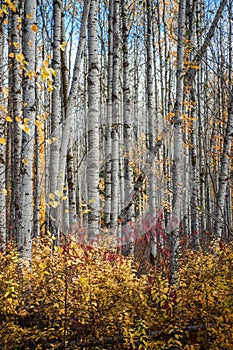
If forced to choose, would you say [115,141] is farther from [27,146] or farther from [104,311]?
[104,311]

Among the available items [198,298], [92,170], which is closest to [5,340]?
[198,298]

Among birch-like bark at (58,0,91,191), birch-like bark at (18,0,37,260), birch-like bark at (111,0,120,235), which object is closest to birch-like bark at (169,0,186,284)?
birch-like bark at (58,0,91,191)

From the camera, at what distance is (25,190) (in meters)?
4.82

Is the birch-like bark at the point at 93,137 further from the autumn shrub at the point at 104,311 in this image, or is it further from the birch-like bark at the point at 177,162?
the birch-like bark at the point at 177,162

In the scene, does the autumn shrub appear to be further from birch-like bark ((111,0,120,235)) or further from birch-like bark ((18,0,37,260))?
birch-like bark ((111,0,120,235))

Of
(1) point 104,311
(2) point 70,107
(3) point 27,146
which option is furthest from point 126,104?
(1) point 104,311

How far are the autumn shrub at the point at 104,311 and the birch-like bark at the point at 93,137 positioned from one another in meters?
0.99

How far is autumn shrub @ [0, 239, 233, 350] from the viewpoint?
12.9 ft

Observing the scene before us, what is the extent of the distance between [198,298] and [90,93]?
346 centimetres

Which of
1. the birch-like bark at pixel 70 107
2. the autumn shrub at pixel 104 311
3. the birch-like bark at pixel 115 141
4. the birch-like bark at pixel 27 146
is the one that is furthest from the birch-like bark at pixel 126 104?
the autumn shrub at pixel 104 311

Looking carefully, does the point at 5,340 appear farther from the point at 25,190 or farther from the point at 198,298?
the point at 198,298

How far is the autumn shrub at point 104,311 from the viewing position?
3926 millimetres

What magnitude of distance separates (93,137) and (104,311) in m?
2.64

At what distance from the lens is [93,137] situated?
5.69 m
